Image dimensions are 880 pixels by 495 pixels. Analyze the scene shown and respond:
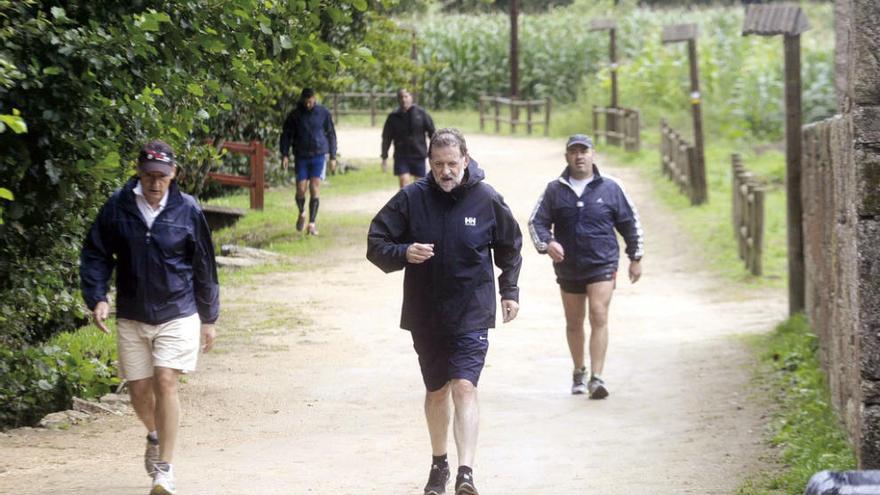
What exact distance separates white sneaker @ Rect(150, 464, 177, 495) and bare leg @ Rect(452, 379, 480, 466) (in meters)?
1.42

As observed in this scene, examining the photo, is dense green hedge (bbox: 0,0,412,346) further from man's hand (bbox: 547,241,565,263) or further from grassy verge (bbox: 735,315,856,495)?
grassy verge (bbox: 735,315,856,495)

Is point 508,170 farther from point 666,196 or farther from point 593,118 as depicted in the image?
point 593,118

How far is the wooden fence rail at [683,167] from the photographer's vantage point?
23328 millimetres

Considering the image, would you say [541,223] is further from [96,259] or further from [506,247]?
[96,259]

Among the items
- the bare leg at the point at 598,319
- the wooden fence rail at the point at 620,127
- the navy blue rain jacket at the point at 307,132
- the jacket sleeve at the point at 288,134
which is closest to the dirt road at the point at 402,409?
the bare leg at the point at 598,319

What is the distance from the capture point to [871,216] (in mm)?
6668

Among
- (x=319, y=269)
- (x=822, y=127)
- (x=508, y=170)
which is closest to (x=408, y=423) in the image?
(x=822, y=127)

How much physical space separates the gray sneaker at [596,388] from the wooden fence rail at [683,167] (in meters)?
13.1

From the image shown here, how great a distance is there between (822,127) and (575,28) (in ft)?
135

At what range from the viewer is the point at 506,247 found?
7480mm

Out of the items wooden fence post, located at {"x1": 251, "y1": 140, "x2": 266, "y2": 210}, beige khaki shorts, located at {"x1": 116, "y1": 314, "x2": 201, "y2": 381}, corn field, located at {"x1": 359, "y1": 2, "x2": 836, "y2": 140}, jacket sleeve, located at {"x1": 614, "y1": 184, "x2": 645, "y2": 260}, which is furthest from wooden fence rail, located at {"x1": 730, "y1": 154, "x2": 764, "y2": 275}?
corn field, located at {"x1": 359, "y1": 2, "x2": 836, "y2": 140}

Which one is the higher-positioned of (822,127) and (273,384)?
(822,127)

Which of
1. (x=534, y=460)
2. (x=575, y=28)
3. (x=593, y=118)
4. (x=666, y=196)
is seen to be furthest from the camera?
(x=575, y=28)

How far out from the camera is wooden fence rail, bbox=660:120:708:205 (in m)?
23.3
